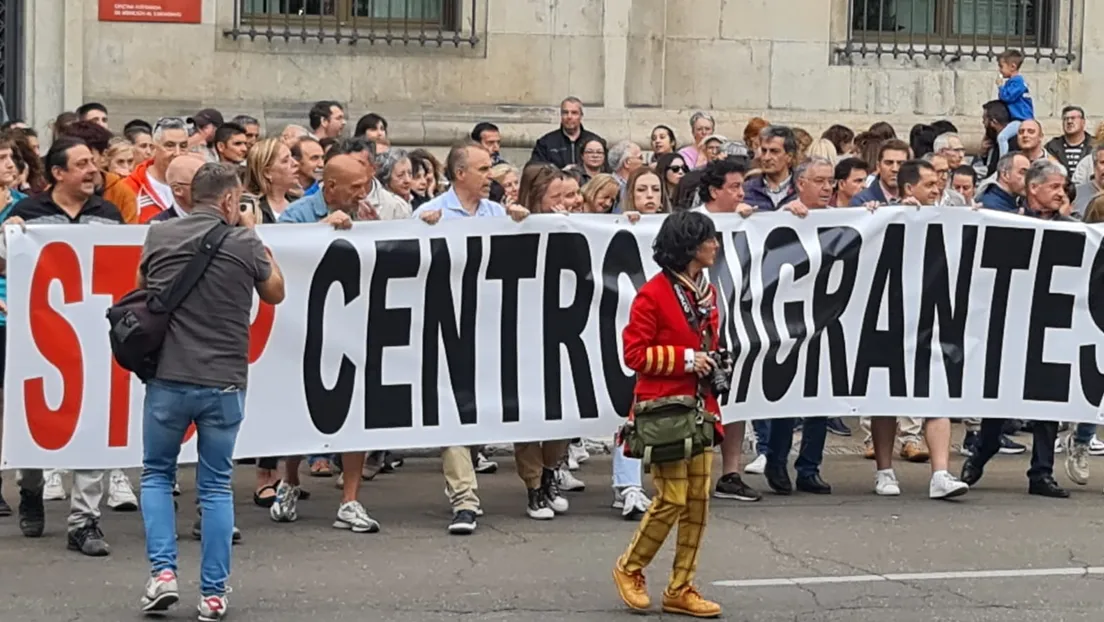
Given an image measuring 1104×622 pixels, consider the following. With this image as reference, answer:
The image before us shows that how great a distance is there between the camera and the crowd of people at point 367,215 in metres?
8.02

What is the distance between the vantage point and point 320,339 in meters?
9.98

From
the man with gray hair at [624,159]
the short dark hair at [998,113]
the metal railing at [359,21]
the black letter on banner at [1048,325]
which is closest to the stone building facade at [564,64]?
the metal railing at [359,21]

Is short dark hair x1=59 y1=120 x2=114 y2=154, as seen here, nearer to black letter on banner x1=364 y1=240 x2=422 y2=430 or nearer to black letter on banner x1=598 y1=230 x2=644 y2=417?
black letter on banner x1=364 y1=240 x2=422 y2=430

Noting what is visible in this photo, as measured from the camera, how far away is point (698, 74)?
1850cm

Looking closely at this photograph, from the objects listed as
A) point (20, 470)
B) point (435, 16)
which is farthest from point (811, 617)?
point (435, 16)

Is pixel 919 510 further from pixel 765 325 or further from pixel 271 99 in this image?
pixel 271 99

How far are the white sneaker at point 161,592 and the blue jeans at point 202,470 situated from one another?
36 millimetres

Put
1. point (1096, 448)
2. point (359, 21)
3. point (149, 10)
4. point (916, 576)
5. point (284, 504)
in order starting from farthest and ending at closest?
point (359, 21) < point (149, 10) < point (1096, 448) < point (284, 504) < point (916, 576)

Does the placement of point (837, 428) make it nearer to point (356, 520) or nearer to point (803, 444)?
point (803, 444)

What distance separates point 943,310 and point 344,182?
326cm

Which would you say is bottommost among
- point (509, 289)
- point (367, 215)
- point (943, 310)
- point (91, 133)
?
point (943, 310)

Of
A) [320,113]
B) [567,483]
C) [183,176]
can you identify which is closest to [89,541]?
[183,176]

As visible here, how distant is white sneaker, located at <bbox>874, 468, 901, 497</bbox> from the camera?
1115 centimetres

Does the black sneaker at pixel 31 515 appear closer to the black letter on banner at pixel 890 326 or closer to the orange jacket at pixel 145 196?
the orange jacket at pixel 145 196
